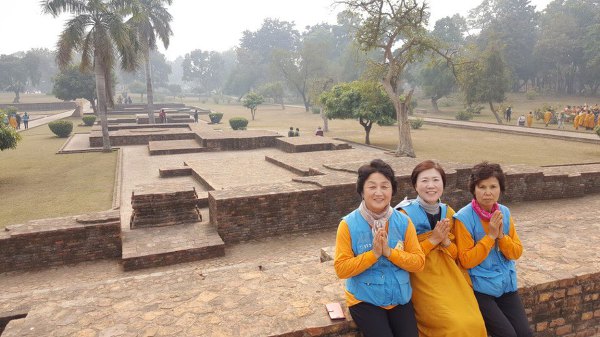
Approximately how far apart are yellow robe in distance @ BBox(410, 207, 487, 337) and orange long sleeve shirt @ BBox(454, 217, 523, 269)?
0.06 m

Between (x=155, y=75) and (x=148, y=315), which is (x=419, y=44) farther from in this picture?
(x=155, y=75)

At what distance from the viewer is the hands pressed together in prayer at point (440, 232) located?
7.97 feet

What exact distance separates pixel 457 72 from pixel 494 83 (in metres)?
13.5

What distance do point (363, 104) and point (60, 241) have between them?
12.6m

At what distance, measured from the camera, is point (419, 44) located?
1309 cm

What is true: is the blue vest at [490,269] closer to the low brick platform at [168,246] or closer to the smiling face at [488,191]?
A: the smiling face at [488,191]

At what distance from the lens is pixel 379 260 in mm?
2426

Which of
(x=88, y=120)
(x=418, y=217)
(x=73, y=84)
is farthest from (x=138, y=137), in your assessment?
(x=418, y=217)

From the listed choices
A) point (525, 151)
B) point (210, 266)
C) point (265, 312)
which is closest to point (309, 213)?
point (210, 266)

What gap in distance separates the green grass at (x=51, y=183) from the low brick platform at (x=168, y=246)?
2476mm

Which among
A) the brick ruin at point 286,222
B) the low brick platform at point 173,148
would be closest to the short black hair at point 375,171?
the brick ruin at point 286,222

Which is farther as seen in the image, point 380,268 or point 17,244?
point 17,244

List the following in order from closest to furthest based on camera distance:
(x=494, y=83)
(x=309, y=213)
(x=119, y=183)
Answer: (x=309, y=213)
(x=119, y=183)
(x=494, y=83)

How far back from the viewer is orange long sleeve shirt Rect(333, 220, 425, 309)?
2.35 meters
